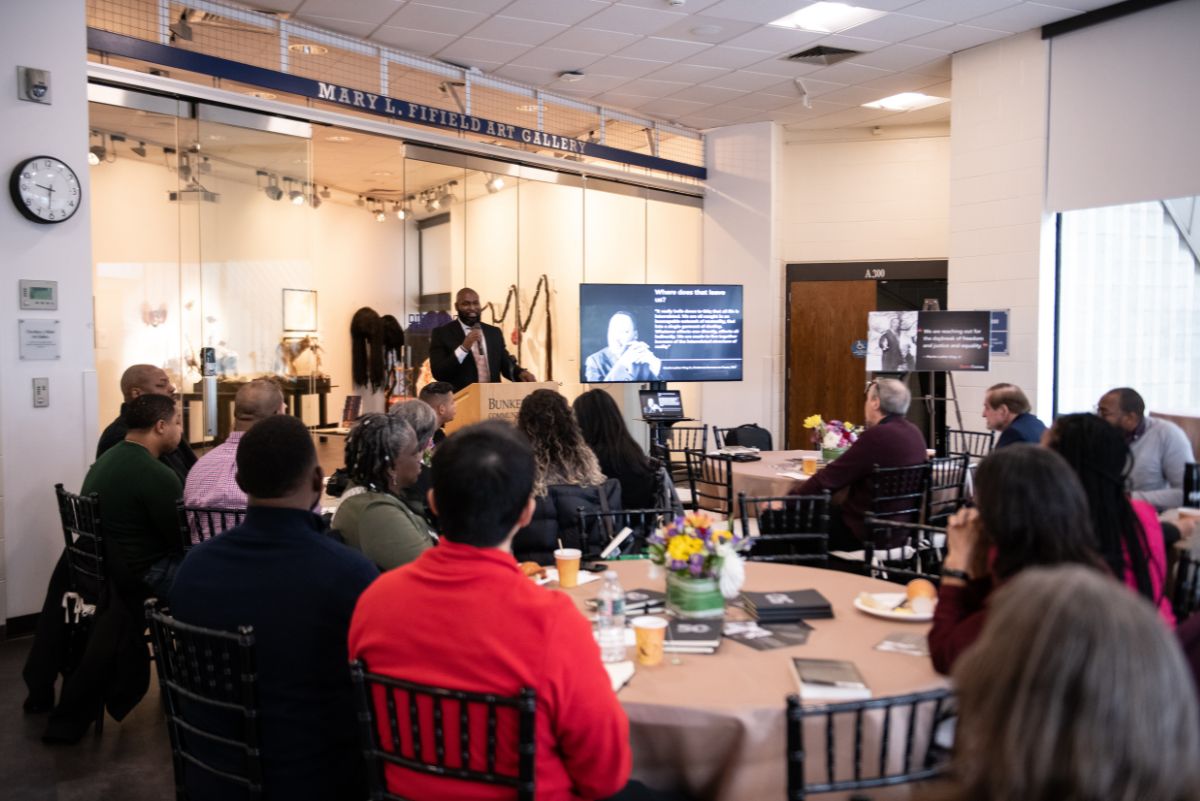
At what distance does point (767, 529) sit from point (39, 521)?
4.09 m

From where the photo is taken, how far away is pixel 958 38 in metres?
7.61

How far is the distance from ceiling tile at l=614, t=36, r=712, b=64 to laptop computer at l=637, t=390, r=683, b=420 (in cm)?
312

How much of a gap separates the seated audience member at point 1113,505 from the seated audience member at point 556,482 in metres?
1.76

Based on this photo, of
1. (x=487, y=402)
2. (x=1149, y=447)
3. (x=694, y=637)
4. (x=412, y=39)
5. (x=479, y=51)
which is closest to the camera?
(x=694, y=637)

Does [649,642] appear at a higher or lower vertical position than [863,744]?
higher

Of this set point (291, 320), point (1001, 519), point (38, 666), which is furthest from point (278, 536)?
point (291, 320)

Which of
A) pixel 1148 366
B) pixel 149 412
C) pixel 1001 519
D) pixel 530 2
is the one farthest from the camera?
pixel 1148 366

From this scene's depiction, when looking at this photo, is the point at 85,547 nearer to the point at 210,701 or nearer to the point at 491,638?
the point at 210,701

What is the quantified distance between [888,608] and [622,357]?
252 inches

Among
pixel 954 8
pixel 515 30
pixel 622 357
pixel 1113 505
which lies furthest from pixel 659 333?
pixel 1113 505

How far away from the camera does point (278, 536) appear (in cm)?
211

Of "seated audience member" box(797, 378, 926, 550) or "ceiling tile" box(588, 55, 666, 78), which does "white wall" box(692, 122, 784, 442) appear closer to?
"ceiling tile" box(588, 55, 666, 78)

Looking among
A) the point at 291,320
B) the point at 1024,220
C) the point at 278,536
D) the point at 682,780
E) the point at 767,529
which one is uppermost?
the point at 1024,220

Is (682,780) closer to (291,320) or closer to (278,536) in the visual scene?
(278,536)
